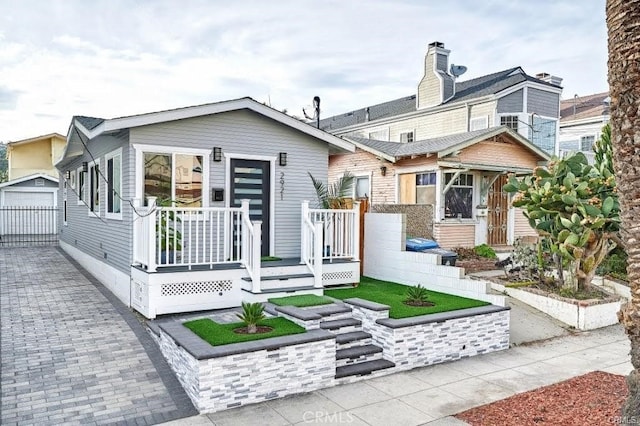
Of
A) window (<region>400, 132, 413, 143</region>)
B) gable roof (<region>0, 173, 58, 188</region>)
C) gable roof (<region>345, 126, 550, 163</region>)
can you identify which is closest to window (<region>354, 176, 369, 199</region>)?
gable roof (<region>345, 126, 550, 163</region>)

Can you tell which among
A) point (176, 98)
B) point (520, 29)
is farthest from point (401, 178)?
point (176, 98)

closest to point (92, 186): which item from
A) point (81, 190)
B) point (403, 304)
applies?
point (81, 190)

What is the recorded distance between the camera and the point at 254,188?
9.55 m

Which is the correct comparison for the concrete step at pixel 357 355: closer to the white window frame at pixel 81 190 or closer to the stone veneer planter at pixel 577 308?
the stone veneer planter at pixel 577 308

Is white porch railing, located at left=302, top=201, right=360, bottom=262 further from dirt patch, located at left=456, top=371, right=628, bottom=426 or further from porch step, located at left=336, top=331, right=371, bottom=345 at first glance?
dirt patch, located at left=456, top=371, right=628, bottom=426

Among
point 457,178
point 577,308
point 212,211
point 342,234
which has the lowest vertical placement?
point 577,308

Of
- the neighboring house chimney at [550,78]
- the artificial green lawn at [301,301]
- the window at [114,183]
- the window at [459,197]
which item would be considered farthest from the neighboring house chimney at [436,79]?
the artificial green lawn at [301,301]

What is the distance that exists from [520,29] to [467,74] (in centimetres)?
1224

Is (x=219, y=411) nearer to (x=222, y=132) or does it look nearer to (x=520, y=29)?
(x=222, y=132)

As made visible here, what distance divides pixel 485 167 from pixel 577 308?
5536 mm

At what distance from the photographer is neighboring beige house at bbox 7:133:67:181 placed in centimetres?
2620

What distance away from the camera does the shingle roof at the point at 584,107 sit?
76.2ft

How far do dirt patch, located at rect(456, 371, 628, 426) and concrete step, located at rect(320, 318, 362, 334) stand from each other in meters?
2.05

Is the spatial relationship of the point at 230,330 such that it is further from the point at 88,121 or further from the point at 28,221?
the point at 28,221
